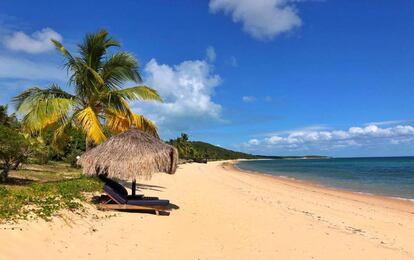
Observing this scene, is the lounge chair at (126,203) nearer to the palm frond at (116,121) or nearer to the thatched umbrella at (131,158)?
the thatched umbrella at (131,158)

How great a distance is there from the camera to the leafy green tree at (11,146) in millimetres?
11039

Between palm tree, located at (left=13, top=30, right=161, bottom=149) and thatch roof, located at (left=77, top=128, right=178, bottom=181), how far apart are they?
3.41 meters

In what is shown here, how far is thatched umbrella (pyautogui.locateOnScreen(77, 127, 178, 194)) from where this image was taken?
34.6 feet

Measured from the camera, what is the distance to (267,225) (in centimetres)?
986

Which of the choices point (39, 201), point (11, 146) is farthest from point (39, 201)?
point (11, 146)

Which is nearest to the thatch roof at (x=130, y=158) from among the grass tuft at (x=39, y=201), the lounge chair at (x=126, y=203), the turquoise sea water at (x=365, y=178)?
the lounge chair at (x=126, y=203)

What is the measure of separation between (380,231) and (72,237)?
7401 mm

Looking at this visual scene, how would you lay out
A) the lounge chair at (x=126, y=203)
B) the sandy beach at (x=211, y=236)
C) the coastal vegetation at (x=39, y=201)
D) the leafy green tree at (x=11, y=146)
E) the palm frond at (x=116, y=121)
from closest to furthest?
1. the sandy beach at (x=211, y=236)
2. the coastal vegetation at (x=39, y=201)
3. the lounge chair at (x=126, y=203)
4. the leafy green tree at (x=11, y=146)
5. the palm frond at (x=116, y=121)

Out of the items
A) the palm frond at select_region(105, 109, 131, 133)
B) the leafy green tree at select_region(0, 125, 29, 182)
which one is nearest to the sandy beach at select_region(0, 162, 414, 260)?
the leafy green tree at select_region(0, 125, 29, 182)

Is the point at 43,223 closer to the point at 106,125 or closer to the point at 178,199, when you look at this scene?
the point at 178,199

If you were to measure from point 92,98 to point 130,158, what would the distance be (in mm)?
5497

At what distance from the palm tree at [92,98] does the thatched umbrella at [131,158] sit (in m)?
3.41

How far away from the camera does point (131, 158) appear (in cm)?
1065

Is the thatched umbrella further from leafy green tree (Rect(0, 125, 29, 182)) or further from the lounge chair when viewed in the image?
leafy green tree (Rect(0, 125, 29, 182))
